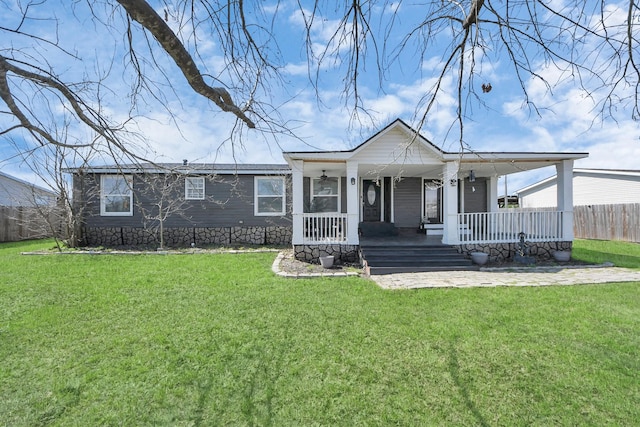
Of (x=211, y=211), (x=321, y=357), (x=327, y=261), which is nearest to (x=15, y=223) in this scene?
(x=211, y=211)

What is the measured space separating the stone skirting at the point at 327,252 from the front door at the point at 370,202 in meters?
3.31

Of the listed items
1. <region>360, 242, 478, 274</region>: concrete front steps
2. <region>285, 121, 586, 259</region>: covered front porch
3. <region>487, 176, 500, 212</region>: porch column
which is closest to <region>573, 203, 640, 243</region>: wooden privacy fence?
<region>487, 176, 500, 212</region>: porch column

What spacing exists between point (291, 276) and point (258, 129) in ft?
14.9

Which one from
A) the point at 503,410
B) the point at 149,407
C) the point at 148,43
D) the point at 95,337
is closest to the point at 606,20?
the point at 503,410

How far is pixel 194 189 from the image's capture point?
40.9 ft

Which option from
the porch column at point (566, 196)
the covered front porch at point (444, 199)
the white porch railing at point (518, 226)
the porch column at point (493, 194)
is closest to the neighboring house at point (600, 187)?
the porch column at point (493, 194)

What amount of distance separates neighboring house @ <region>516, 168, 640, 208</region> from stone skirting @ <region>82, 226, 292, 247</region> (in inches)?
736

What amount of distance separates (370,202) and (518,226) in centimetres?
491

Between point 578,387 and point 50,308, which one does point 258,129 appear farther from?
point 50,308

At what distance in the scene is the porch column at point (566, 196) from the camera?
8.63 m

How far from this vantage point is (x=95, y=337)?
3.65 metres

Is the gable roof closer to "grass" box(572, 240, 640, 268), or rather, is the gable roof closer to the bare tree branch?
"grass" box(572, 240, 640, 268)

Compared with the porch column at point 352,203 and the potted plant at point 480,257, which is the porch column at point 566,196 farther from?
the porch column at point 352,203

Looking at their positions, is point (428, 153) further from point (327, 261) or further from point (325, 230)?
point (327, 261)
